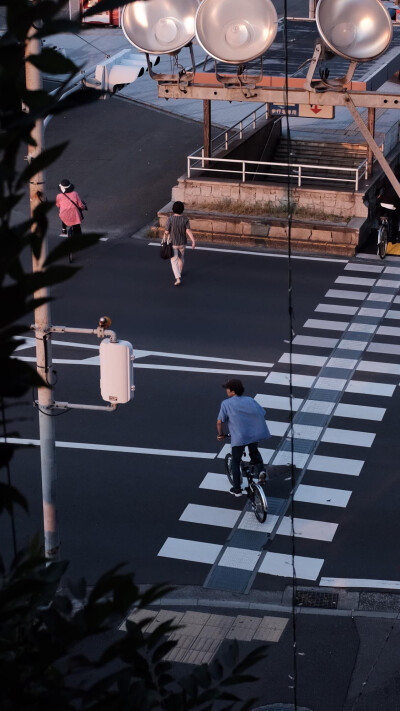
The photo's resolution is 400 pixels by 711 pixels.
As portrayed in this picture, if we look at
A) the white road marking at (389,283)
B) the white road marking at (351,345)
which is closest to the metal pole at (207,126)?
the white road marking at (389,283)

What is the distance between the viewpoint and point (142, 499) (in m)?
13.0

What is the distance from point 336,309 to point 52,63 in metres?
16.1

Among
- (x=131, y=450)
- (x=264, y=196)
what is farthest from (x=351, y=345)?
(x=264, y=196)

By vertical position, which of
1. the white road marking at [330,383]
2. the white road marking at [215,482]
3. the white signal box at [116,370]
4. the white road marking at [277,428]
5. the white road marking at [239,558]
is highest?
Result: the white signal box at [116,370]

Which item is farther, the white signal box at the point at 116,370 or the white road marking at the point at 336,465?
the white road marking at the point at 336,465

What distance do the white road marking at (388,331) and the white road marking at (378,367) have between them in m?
1.12

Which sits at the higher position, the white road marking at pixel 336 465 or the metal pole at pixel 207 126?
the metal pole at pixel 207 126

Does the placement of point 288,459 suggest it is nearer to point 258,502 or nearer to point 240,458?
point 240,458

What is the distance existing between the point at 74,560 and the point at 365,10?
397 inches

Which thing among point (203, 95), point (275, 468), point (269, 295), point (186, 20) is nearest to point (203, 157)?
point (203, 95)

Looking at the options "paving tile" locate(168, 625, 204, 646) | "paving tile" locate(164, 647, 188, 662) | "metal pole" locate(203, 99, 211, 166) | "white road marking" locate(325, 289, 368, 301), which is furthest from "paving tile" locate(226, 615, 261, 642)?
"metal pole" locate(203, 99, 211, 166)

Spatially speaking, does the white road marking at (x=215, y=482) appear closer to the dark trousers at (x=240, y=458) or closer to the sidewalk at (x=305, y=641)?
the dark trousers at (x=240, y=458)

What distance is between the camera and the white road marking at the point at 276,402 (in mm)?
15234

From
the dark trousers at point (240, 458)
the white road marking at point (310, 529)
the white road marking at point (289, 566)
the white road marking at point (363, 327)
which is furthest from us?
the white road marking at point (363, 327)
